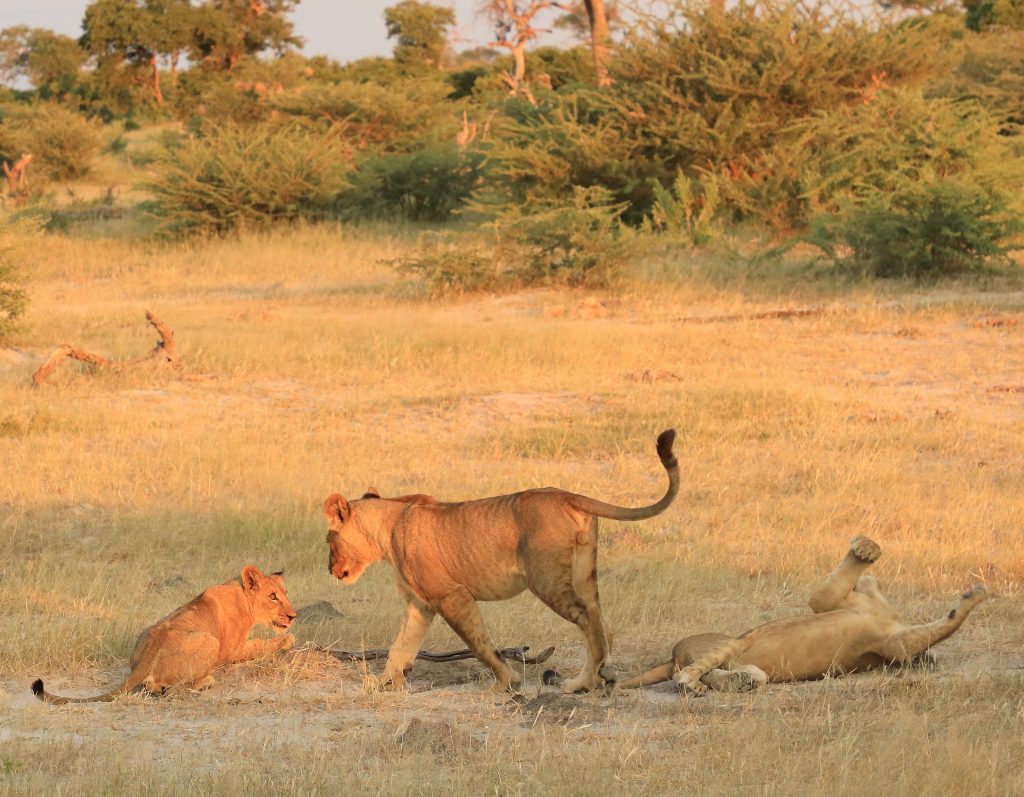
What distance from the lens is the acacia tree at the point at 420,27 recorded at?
47.4 meters

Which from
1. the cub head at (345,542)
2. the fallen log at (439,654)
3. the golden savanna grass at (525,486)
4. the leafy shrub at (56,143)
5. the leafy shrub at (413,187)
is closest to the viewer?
the golden savanna grass at (525,486)

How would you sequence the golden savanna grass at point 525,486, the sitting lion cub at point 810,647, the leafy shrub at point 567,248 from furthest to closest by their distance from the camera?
the leafy shrub at point 567,248, the sitting lion cub at point 810,647, the golden savanna grass at point 525,486

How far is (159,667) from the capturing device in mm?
4922

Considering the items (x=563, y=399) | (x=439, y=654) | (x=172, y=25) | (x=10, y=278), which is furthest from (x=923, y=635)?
(x=172, y=25)

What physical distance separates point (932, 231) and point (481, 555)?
1229cm

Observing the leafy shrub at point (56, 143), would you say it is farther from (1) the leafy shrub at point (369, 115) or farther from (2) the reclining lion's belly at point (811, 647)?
(2) the reclining lion's belly at point (811, 647)

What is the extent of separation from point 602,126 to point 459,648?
1659cm

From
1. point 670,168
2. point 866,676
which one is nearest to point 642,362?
point 866,676

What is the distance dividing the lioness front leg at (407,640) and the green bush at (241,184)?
57.7 feet

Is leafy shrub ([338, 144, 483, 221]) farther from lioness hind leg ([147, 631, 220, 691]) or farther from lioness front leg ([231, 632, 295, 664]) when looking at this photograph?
lioness hind leg ([147, 631, 220, 691])

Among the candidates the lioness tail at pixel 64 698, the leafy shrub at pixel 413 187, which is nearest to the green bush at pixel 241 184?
the leafy shrub at pixel 413 187

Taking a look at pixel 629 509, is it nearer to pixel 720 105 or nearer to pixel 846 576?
pixel 846 576

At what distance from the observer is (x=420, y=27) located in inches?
1870

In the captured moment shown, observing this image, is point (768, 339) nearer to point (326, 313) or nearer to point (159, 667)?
point (326, 313)
